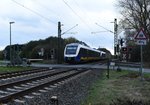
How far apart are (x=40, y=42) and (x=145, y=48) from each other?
4147cm

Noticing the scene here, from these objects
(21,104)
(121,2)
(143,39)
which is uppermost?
(121,2)

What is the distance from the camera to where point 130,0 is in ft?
275

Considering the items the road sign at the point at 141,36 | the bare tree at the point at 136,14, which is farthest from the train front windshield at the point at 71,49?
the road sign at the point at 141,36

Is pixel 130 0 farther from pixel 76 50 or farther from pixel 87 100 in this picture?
pixel 87 100

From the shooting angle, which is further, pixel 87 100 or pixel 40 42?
pixel 40 42

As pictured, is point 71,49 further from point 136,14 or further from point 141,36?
point 141,36

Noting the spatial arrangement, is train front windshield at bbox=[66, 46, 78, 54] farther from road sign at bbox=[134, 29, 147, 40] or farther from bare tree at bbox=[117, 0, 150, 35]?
road sign at bbox=[134, 29, 147, 40]

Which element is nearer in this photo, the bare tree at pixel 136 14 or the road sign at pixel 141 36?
the road sign at pixel 141 36

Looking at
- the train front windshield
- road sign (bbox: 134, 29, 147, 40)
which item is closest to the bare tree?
the train front windshield

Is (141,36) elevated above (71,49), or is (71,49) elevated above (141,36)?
(71,49)

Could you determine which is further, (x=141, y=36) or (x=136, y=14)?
(x=136, y=14)

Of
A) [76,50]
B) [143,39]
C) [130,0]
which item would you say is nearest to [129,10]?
[130,0]

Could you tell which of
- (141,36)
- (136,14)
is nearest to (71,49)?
(136,14)

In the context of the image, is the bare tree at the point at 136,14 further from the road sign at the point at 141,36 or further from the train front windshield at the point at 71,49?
the road sign at the point at 141,36
